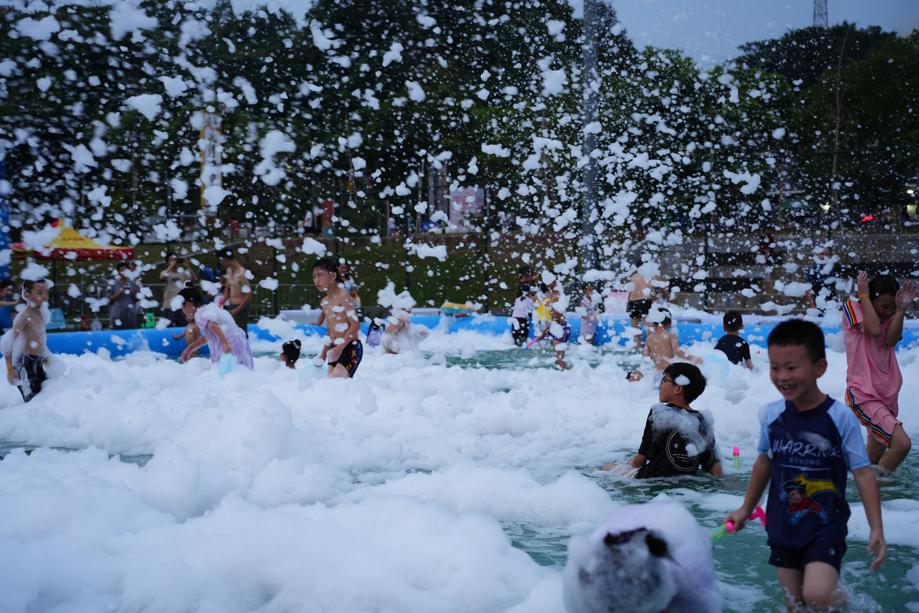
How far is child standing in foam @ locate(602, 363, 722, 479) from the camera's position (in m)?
4.96

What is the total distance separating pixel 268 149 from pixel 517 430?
23.1 metres

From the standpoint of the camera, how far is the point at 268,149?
28.7 metres

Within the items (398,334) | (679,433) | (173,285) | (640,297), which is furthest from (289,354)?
(173,285)

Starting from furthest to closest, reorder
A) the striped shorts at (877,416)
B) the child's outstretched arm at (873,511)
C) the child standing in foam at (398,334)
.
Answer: the child standing in foam at (398,334)
the striped shorts at (877,416)
the child's outstretched arm at (873,511)

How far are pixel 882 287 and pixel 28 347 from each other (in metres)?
7.58

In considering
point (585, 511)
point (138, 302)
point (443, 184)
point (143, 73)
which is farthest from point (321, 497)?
point (443, 184)

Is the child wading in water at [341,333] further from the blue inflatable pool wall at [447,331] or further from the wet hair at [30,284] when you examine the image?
the blue inflatable pool wall at [447,331]

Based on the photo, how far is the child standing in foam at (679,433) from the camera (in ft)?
16.3

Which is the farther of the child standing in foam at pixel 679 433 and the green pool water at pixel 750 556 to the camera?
the child standing in foam at pixel 679 433

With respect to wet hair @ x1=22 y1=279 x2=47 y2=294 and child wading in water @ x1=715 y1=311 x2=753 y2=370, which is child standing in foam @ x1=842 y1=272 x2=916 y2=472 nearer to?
child wading in water @ x1=715 y1=311 x2=753 y2=370

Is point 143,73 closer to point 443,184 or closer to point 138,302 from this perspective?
point 138,302

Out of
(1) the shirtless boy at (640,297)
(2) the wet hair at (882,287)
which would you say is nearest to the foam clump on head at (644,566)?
(2) the wet hair at (882,287)

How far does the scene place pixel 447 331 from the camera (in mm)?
18969

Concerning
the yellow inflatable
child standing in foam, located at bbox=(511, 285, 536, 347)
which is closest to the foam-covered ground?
child standing in foam, located at bbox=(511, 285, 536, 347)
